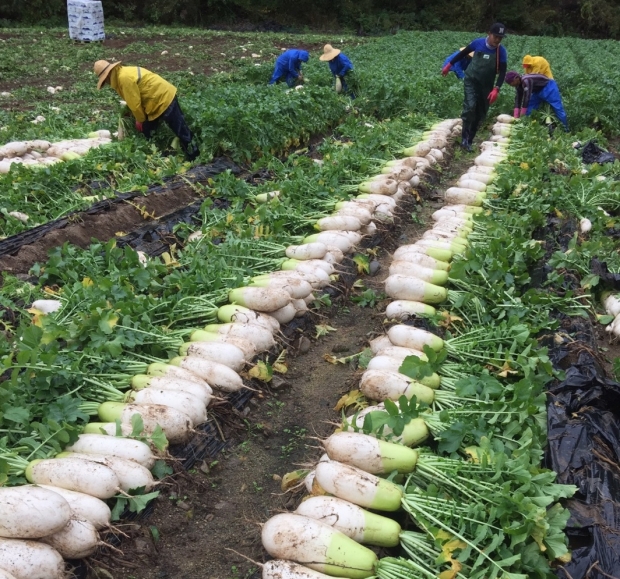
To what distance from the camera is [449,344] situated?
4145mm

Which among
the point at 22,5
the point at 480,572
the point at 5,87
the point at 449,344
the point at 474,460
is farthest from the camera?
the point at 22,5

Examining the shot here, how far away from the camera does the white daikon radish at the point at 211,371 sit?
396 centimetres

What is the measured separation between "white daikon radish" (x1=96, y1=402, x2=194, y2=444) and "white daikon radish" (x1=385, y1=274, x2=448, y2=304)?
213 cm

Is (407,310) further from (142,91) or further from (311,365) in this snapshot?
(142,91)

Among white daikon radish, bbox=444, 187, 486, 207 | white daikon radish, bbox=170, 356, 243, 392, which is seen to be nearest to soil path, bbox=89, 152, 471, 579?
white daikon radish, bbox=170, 356, 243, 392

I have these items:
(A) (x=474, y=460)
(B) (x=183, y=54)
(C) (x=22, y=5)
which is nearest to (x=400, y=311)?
(A) (x=474, y=460)

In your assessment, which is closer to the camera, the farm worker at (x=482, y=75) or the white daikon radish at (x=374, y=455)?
the white daikon radish at (x=374, y=455)

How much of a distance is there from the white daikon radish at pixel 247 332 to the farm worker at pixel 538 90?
8996mm

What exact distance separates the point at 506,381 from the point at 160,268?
2.80m

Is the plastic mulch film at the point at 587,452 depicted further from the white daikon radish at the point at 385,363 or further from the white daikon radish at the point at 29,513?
the white daikon radish at the point at 29,513

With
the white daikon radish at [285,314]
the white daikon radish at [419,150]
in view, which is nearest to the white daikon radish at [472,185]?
the white daikon radish at [419,150]

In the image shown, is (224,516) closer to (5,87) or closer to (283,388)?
(283,388)

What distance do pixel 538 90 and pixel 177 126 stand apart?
6952mm

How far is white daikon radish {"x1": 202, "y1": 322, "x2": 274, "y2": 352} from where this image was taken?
4348 millimetres
